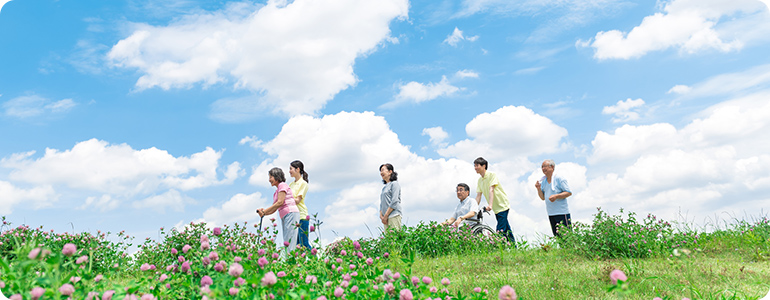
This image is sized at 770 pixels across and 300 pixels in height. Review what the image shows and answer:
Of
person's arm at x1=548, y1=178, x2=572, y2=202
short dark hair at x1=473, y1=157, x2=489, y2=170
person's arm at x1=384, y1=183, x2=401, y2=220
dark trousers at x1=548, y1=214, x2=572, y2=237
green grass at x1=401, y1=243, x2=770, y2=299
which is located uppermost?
short dark hair at x1=473, y1=157, x2=489, y2=170

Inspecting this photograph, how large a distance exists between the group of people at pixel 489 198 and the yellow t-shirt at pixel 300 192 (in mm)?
1363

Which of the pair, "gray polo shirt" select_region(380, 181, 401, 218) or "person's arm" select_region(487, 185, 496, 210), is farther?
"person's arm" select_region(487, 185, 496, 210)

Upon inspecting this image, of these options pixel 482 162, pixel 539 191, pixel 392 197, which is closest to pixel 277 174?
pixel 392 197

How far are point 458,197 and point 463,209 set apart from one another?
27 cm

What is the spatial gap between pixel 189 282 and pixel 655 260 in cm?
563

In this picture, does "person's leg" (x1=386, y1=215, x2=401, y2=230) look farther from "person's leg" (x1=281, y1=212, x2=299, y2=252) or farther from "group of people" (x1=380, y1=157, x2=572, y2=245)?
"person's leg" (x1=281, y1=212, x2=299, y2=252)

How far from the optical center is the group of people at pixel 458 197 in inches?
295

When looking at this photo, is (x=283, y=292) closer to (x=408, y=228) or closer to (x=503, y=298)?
(x=503, y=298)

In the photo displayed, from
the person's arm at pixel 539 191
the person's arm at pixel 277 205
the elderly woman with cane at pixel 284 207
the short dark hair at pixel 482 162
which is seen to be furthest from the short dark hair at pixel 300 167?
the person's arm at pixel 539 191

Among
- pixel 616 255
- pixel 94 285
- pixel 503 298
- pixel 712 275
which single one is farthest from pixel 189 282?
pixel 616 255

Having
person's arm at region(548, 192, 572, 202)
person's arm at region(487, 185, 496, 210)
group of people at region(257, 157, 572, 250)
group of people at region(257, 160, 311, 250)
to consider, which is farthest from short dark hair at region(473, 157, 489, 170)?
group of people at region(257, 160, 311, 250)

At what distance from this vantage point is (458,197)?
9.11 metres

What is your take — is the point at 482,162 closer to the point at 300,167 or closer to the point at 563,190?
the point at 563,190

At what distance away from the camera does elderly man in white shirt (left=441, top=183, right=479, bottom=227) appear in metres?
8.77
